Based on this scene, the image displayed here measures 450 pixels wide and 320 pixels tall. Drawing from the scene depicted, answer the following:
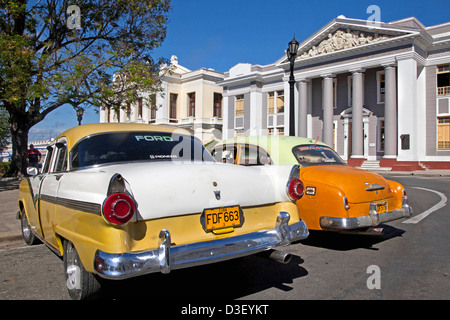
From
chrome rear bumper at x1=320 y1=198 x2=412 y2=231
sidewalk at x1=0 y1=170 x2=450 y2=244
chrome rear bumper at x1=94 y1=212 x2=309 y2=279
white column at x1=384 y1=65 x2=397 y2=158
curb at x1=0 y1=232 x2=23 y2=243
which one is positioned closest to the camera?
chrome rear bumper at x1=94 y1=212 x2=309 y2=279

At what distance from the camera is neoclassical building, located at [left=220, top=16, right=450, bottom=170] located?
26391 mm

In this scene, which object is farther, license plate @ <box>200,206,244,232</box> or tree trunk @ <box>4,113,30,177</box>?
tree trunk @ <box>4,113,30,177</box>

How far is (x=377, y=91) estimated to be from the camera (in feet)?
97.7

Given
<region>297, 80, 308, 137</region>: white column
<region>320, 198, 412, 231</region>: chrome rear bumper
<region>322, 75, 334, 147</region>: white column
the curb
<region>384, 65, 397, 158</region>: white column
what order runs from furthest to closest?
<region>297, 80, 308, 137</region>: white column < <region>322, 75, 334, 147</region>: white column < <region>384, 65, 397, 158</region>: white column < the curb < <region>320, 198, 412, 231</region>: chrome rear bumper

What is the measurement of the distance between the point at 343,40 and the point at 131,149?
30.1 metres

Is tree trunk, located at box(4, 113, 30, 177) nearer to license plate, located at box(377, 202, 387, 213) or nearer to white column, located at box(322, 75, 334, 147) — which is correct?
license plate, located at box(377, 202, 387, 213)

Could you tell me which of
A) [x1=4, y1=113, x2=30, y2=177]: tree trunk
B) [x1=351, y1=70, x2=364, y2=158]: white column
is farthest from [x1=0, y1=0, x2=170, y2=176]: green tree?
[x1=351, y1=70, x2=364, y2=158]: white column

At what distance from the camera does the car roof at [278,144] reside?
5945 mm

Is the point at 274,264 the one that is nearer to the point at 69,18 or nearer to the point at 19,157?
the point at 69,18

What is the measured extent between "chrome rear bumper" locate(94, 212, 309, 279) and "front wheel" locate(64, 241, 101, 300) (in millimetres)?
497

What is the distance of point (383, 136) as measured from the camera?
2920 centimetres

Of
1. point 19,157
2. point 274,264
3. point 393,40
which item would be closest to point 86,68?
point 19,157

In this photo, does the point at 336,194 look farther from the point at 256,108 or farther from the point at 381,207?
the point at 256,108

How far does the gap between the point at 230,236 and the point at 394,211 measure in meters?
3.26
